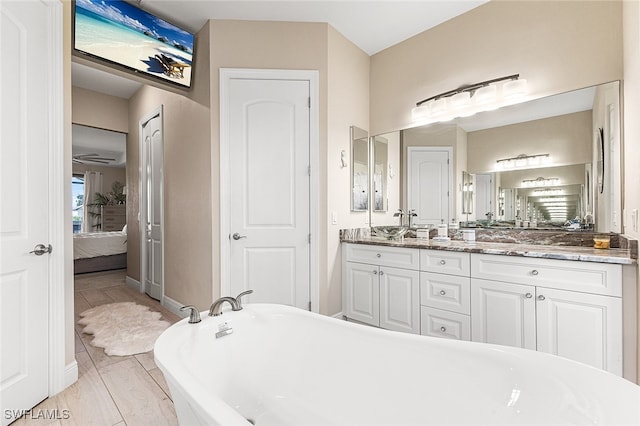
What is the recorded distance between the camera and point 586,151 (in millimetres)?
2164

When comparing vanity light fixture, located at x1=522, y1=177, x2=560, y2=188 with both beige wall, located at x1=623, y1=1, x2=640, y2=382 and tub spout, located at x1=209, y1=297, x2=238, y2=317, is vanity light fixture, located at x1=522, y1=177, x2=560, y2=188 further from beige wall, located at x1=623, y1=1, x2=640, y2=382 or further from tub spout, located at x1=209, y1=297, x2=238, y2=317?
tub spout, located at x1=209, y1=297, x2=238, y2=317

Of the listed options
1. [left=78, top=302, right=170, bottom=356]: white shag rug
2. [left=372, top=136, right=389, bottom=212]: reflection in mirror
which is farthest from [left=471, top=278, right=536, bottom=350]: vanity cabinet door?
[left=78, top=302, right=170, bottom=356]: white shag rug

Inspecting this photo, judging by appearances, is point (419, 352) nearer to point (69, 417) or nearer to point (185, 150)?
point (69, 417)

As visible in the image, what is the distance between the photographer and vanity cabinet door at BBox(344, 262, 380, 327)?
2684 millimetres

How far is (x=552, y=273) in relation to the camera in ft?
6.00

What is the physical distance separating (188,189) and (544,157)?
308 centimetres

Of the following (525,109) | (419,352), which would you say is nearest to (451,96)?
(525,109)

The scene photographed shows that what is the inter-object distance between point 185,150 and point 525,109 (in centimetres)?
301

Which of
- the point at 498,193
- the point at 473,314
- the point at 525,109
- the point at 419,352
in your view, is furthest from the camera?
the point at 498,193

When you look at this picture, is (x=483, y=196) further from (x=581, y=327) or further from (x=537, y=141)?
(x=581, y=327)

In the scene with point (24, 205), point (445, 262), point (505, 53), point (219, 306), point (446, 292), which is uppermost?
point (505, 53)

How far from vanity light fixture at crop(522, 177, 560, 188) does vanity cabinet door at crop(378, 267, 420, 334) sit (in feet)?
3.64

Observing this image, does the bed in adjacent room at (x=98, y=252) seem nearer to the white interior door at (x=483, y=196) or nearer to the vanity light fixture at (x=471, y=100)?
the vanity light fixture at (x=471, y=100)

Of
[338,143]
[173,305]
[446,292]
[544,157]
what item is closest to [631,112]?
[544,157]
